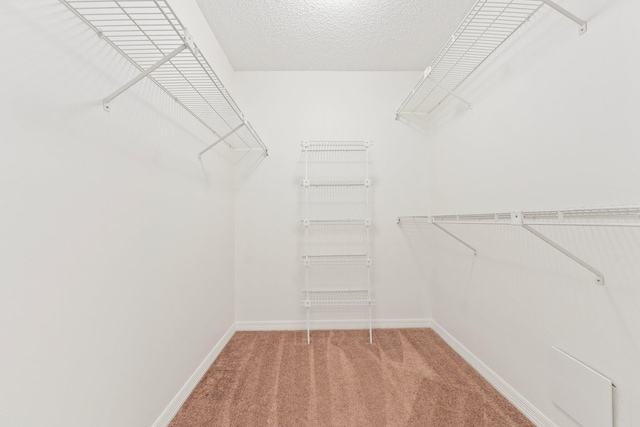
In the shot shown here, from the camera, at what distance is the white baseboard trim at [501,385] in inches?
55.1

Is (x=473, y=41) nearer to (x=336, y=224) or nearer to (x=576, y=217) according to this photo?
(x=576, y=217)

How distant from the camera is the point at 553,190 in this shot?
129 centimetres

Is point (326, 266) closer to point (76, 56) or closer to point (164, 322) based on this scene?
point (164, 322)

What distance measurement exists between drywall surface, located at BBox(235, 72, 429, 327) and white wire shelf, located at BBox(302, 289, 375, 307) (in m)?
0.12

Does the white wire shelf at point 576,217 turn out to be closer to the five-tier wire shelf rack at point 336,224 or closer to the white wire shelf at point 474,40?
the white wire shelf at point 474,40

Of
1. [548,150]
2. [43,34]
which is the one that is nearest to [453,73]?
[548,150]

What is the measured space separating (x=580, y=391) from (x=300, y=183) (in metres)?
2.22

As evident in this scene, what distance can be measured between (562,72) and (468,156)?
807mm

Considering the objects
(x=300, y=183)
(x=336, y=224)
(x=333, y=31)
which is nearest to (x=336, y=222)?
(x=336, y=224)

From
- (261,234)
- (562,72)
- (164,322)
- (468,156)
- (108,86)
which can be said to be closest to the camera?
(108,86)

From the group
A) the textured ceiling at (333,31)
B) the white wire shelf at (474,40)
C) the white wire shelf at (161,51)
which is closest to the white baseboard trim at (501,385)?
the white wire shelf at (474,40)

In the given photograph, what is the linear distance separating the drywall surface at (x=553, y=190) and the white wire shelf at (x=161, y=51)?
5.02 feet

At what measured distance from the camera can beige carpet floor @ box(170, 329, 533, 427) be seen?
1.49 meters

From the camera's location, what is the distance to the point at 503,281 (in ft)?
5.41
